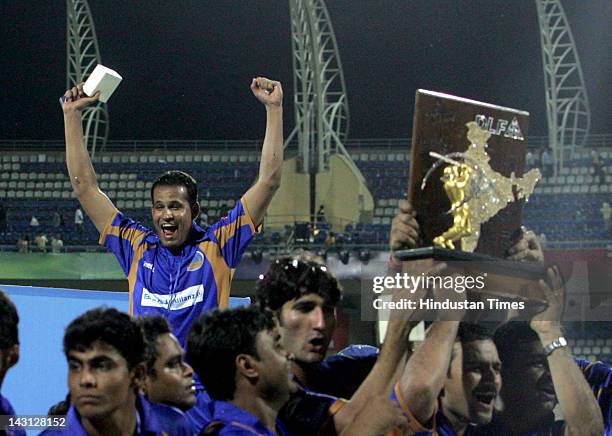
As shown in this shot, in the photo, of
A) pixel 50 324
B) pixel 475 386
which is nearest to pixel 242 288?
pixel 50 324

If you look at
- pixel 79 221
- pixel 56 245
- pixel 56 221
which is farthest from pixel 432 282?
pixel 56 221

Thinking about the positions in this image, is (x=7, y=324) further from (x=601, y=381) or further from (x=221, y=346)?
(x=601, y=381)

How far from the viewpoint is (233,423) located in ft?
8.73

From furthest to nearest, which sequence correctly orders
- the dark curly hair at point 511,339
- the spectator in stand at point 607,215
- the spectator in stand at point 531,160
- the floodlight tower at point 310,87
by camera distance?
the spectator in stand at point 531,160
the floodlight tower at point 310,87
the spectator in stand at point 607,215
the dark curly hair at point 511,339

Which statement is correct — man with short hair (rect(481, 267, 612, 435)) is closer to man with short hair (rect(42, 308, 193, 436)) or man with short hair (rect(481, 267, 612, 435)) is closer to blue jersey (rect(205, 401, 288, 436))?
blue jersey (rect(205, 401, 288, 436))

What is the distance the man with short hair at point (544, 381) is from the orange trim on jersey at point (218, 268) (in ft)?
4.17

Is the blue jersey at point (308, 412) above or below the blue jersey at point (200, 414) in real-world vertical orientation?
above

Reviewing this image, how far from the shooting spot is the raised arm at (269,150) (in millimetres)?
3959

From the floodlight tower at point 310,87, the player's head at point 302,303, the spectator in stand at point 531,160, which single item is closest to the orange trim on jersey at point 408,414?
the player's head at point 302,303

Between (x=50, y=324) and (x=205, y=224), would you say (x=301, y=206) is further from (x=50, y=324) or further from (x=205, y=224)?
(x=50, y=324)

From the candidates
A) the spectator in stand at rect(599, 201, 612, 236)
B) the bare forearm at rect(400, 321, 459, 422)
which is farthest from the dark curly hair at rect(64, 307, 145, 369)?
the spectator in stand at rect(599, 201, 612, 236)

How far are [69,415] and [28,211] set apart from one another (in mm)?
17217

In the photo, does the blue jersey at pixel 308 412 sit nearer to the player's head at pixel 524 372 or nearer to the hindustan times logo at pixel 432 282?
the hindustan times logo at pixel 432 282

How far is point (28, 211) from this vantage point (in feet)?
63.1
